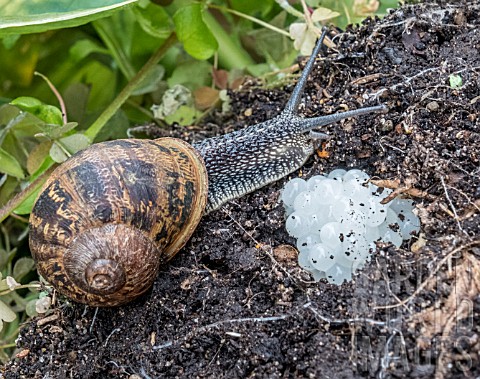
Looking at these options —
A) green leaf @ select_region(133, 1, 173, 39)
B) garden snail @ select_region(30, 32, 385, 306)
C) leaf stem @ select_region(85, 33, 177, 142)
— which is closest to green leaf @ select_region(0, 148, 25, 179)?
leaf stem @ select_region(85, 33, 177, 142)

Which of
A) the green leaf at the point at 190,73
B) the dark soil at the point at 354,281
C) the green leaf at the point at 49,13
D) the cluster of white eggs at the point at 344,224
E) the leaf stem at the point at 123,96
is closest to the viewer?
the dark soil at the point at 354,281

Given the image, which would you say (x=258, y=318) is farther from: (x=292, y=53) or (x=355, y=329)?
(x=292, y=53)

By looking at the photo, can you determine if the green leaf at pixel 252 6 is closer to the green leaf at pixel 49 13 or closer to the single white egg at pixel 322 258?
the green leaf at pixel 49 13

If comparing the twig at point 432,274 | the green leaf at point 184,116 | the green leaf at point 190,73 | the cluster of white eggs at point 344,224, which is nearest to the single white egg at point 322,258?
the cluster of white eggs at point 344,224

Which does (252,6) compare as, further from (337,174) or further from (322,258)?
(322,258)

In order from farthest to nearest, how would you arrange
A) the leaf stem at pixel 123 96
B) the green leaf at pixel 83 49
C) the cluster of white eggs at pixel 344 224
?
1. the green leaf at pixel 83 49
2. the leaf stem at pixel 123 96
3. the cluster of white eggs at pixel 344 224

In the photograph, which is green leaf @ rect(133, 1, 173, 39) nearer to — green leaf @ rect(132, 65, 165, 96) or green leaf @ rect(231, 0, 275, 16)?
green leaf @ rect(132, 65, 165, 96)

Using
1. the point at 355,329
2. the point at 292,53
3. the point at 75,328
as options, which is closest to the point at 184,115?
the point at 292,53
